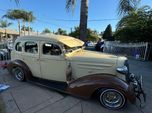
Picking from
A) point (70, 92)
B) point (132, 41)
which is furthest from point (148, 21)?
point (70, 92)

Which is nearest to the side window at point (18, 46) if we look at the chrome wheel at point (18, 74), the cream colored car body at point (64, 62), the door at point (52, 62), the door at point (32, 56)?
the cream colored car body at point (64, 62)

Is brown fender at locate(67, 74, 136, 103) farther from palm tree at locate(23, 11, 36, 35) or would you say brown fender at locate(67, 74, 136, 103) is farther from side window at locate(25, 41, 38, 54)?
palm tree at locate(23, 11, 36, 35)

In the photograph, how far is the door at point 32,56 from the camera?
17.6 ft

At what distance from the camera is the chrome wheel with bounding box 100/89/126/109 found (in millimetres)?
4031

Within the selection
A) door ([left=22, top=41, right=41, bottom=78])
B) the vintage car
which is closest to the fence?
the vintage car

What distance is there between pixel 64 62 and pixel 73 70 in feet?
1.15

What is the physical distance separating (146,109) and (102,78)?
4.27ft

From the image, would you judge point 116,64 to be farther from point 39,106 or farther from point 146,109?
point 39,106

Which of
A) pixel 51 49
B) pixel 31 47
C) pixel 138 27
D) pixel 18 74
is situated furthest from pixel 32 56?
pixel 138 27

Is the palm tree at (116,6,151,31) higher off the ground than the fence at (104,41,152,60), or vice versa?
the palm tree at (116,6,151,31)

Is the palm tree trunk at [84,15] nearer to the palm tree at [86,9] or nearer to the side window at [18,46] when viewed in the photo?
the palm tree at [86,9]

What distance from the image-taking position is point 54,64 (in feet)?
16.6

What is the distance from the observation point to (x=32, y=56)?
214 inches

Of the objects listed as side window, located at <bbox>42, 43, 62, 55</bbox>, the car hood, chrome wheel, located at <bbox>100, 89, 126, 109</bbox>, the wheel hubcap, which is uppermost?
side window, located at <bbox>42, 43, 62, 55</bbox>
